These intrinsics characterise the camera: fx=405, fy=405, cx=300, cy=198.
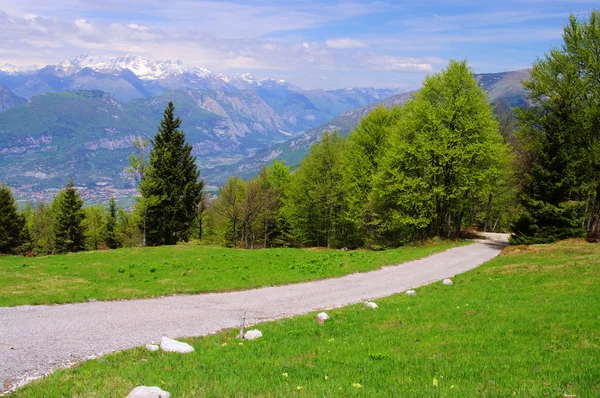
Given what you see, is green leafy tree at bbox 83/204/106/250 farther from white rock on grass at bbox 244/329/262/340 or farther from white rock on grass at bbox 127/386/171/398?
white rock on grass at bbox 127/386/171/398

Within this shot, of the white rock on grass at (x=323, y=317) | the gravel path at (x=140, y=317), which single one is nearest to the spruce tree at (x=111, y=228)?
the gravel path at (x=140, y=317)

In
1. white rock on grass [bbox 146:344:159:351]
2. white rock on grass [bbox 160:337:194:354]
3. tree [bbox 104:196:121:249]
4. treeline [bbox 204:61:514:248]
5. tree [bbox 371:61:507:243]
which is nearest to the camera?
white rock on grass [bbox 160:337:194:354]

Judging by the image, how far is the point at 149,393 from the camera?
326 inches

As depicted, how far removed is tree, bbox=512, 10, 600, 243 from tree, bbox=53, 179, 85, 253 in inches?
2803

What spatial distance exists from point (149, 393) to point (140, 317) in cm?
1039

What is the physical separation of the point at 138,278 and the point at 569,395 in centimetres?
2507

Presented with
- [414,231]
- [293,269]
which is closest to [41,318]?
[293,269]

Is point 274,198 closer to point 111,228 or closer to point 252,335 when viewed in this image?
point 111,228

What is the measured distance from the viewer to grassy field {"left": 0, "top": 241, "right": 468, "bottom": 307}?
877 inches

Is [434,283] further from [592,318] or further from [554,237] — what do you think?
[554,237]

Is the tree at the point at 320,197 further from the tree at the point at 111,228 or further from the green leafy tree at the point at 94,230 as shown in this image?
the green leafy tree at the point at 94,230

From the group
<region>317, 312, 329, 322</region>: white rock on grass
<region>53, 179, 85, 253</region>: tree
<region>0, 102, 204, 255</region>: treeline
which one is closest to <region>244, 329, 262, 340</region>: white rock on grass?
<region>317, 312, 329, 322</region>: white rock on grass

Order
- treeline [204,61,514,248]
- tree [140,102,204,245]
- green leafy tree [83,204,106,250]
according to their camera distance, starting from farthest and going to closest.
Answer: green leafy tree [83,204,106,250]
tree [140,102,204,245]
treeline [204,61,514,248]

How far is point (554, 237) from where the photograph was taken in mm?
37188
